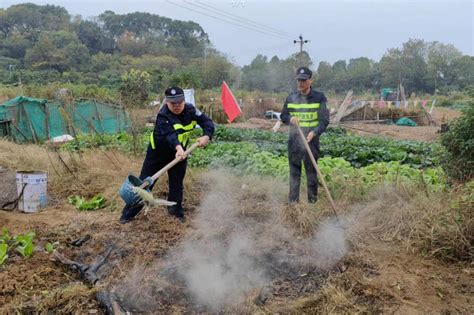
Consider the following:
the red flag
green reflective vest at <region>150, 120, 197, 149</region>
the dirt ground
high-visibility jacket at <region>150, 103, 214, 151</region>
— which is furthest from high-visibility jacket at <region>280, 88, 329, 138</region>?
the red flag

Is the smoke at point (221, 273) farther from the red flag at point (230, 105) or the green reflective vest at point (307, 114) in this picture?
the red flag at point (230, 105)

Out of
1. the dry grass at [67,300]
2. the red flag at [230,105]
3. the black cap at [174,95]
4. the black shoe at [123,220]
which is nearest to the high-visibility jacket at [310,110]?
the black cap at [174,95]

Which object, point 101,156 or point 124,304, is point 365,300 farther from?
point 101,156

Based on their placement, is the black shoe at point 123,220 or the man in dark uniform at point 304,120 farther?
the man in dark uniform at point 304,120

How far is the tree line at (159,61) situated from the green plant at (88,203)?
10650 millimetres

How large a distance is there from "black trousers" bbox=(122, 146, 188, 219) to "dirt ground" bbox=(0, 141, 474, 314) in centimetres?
17

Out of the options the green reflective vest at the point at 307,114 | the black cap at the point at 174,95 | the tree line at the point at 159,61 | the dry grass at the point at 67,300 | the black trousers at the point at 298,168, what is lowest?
the dry grass at the point at 67,300

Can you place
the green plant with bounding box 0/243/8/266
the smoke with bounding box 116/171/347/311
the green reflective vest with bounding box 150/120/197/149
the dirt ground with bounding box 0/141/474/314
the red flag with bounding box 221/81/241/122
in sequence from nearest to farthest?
the dirt ground with bounding box 0/141/474/314
the smoke with bounding box 116/171/347/311
the green plant with bounding box 0/243/8/266
the green reflective vest with bounding box 150/120/197/149
the red flag with bounding box 221/81/241/122

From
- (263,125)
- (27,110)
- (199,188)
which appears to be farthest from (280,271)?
(263,125)

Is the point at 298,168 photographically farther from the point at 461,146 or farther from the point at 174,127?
the point at 461,146

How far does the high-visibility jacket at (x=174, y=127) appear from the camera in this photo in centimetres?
474

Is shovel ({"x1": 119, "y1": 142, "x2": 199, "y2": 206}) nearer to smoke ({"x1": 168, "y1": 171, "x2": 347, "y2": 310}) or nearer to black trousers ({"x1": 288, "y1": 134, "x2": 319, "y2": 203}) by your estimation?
smoke ({"x1": 168, "y1": 171, "x2": 347, "y2": 310})

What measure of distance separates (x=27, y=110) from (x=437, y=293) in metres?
12.0

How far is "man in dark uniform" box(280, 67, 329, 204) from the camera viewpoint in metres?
5.17
